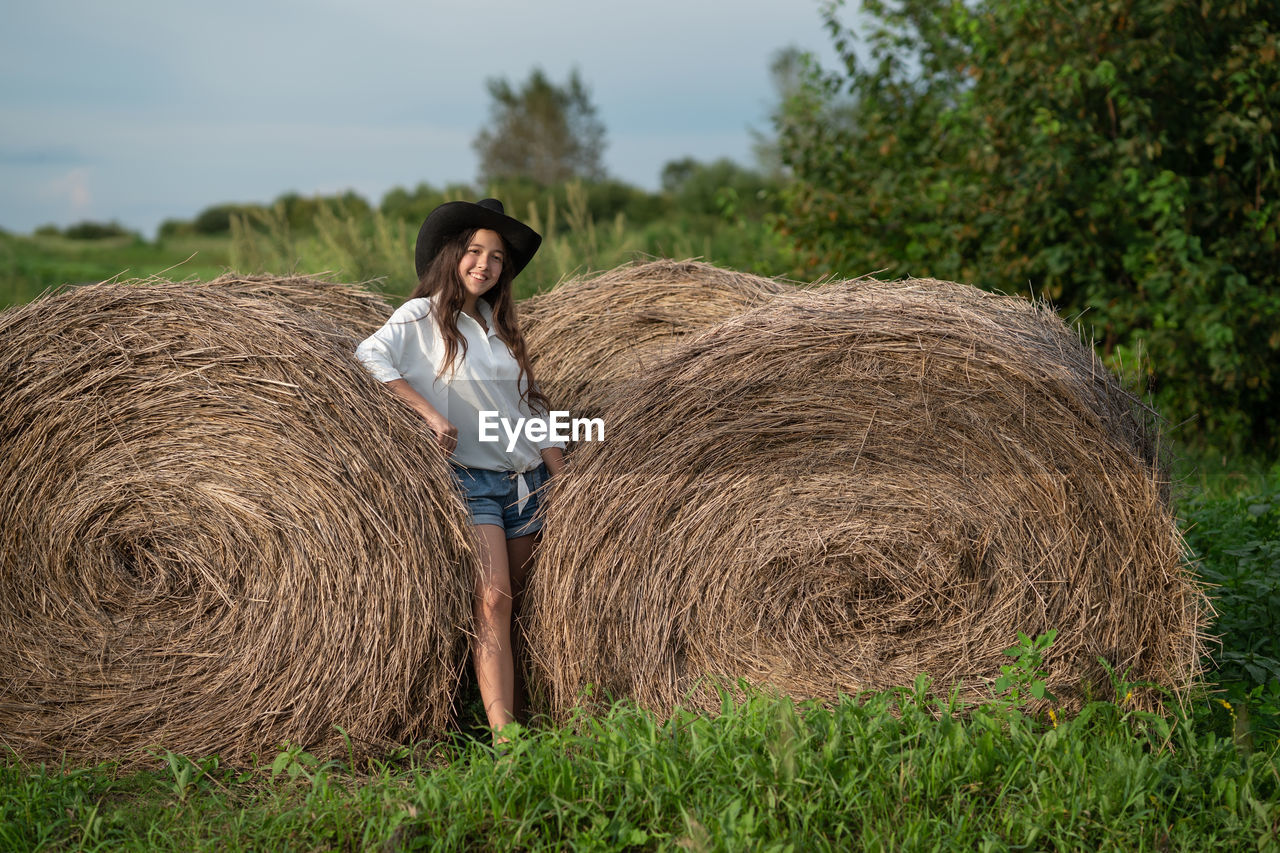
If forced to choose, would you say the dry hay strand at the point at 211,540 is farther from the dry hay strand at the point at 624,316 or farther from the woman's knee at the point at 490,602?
the dry hay strand at the point at 624,316

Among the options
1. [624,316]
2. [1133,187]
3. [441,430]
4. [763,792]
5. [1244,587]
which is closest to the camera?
[763,792]

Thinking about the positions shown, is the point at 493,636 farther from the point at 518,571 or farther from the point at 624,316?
the point at 624,316

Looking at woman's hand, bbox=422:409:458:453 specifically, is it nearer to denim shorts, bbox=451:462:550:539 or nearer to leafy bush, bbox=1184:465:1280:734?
denim shorts, bbox=451:462:550:539

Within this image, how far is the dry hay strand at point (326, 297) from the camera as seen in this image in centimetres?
422

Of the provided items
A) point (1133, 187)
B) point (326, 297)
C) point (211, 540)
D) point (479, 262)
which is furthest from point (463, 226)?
point (1133, 187)

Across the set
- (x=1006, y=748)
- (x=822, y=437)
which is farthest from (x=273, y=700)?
(x=1006, y=748)

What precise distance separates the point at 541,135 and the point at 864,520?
142ft

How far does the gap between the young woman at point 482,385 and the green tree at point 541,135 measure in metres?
40.4

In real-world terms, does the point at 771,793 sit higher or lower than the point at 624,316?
lower

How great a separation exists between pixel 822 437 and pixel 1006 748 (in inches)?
43.6

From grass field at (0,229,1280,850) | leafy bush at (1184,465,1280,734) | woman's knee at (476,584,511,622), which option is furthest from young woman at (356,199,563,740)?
leafy bush at (1184,465,1280,734)

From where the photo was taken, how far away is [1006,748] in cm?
283

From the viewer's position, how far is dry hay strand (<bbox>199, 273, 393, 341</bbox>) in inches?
166

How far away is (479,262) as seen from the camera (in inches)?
151
